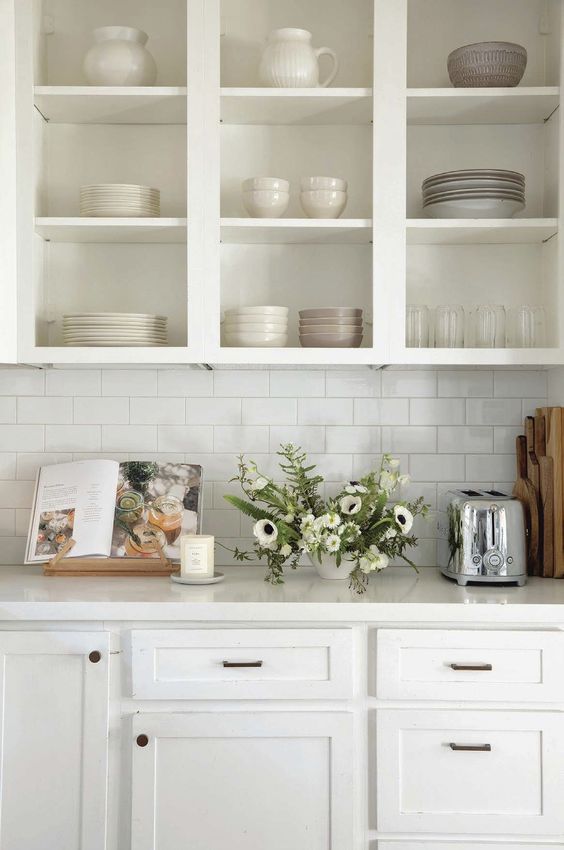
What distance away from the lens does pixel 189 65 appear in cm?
253

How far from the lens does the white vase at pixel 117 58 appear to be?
8.51 feet

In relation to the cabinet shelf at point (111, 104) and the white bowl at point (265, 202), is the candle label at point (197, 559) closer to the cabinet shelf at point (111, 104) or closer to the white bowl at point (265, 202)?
the white bowl at point (265, 202)

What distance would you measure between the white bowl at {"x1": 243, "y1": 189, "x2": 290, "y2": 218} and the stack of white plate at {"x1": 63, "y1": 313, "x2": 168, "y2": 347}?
424mm

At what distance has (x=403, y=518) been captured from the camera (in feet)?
8.38

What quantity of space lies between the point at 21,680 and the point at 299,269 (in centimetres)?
144

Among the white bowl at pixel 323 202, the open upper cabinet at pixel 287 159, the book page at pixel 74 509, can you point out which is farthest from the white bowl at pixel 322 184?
the book page at pixel 74 509

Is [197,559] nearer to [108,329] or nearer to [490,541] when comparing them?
[108,329]

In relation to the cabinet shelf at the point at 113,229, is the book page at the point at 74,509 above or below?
below

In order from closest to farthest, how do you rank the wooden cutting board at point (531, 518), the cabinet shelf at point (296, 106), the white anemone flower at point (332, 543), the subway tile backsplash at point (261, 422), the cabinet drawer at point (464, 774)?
the cabinet drawer at point (464, 774) < the white anemone flower at point (332, 543) < the cabinet shelf at point (296, 106) < the wooden cutting board at point (531, 518) < the subway tile backsplash at point (261, 422)

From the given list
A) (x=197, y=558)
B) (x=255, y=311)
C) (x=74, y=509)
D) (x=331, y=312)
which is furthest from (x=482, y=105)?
(x=74, y=509)

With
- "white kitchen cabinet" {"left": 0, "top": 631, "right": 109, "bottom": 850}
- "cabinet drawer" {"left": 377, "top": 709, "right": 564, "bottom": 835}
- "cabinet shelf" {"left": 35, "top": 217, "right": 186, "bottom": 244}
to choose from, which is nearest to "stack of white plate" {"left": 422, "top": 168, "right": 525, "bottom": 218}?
"cabinet shelf" {"left": 35, "top": 217, "right": 186, "bottom": 244}

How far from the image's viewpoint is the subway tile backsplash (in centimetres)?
287

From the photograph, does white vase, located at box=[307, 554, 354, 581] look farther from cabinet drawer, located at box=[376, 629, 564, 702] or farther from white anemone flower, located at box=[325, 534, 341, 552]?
cabinet drawer, located at box=[376, 629, 564, 702]

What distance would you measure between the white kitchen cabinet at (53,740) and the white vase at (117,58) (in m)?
1.54
